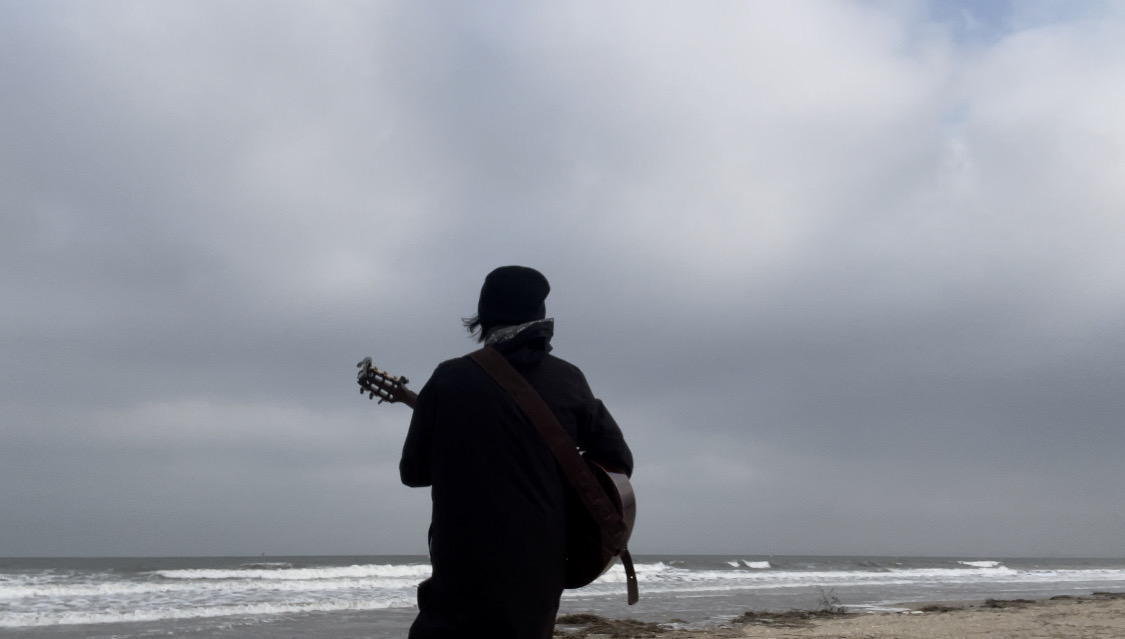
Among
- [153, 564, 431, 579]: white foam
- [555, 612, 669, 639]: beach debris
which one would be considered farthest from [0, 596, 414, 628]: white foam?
[153, 564, 431, 579]: white foam

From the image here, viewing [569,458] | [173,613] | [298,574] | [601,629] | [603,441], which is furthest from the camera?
[298,574]

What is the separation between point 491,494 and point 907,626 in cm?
1062

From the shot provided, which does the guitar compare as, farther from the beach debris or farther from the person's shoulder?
the beach debris

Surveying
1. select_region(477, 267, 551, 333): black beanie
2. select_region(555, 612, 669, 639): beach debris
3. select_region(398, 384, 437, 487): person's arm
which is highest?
select_region(477, 267, 551, 333): black beanie

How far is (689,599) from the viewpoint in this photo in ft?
63.6

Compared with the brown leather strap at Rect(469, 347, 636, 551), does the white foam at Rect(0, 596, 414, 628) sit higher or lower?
lower

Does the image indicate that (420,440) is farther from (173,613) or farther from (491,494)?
(173,613)

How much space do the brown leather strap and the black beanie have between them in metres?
0.27

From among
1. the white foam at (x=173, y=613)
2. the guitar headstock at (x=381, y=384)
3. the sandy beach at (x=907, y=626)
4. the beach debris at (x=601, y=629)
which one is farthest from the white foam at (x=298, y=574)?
the guitar headstock at (x=381, y=384)

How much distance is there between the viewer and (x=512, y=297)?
244 centimetres

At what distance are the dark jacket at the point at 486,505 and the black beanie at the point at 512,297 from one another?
0.20 m

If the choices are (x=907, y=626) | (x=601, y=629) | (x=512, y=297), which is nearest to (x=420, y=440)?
(x=512, y=297)

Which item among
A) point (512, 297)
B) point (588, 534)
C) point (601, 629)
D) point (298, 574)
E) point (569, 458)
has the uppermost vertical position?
point (512, 297)

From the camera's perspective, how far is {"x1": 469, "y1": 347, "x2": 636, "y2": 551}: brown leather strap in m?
2.17
